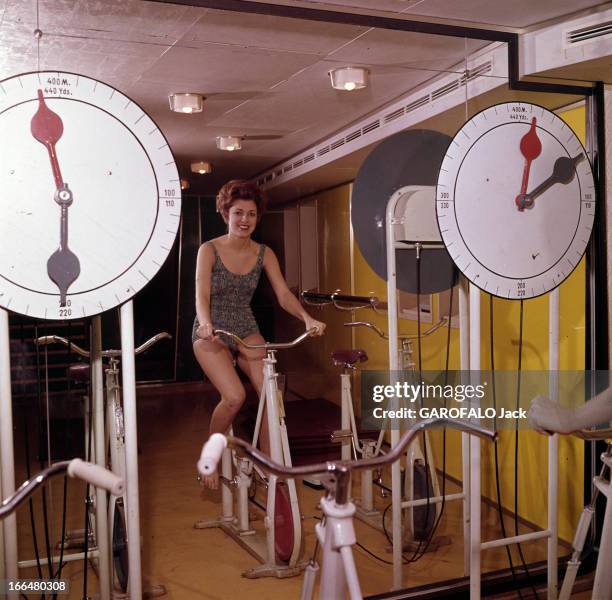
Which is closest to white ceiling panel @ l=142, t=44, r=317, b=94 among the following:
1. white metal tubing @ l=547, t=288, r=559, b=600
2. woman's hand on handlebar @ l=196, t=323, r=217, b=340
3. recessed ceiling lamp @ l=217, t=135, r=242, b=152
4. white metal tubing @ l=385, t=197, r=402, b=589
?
recessed ceiling lamp @ l=217, t=135, r=242, b=152

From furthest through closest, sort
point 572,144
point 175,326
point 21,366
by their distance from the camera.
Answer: point 572,144 < point 175,326 < point 21,366

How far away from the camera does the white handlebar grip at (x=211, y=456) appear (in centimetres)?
122

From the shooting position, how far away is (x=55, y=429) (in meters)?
2.24

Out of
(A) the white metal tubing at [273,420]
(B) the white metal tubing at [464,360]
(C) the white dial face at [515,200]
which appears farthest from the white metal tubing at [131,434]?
(B) the white metal tubing at [464,360]

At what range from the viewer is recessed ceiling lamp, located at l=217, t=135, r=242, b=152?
7.25 feet

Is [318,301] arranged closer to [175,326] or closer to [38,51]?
[175,326]

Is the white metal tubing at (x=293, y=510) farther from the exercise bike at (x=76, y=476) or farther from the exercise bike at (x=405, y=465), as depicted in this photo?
the exercise bike at (x=76, y=476)

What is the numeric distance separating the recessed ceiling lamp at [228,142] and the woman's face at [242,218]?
0.17m

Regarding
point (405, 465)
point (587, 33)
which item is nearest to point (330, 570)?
point (405, 465)

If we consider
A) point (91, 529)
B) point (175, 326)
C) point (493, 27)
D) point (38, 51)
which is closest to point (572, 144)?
point (493, 27)

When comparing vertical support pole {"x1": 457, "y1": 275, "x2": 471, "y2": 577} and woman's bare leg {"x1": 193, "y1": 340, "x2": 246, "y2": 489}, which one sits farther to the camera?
vertical support pole {"x1": 457, "y1": 275, "x2": 471, "y2": 577}

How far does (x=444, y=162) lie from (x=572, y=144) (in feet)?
1.78

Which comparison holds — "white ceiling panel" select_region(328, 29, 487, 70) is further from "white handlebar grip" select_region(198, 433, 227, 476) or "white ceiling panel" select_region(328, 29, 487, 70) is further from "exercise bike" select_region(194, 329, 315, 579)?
"white handlebar grip" select_region(198, 433, 227, 476)

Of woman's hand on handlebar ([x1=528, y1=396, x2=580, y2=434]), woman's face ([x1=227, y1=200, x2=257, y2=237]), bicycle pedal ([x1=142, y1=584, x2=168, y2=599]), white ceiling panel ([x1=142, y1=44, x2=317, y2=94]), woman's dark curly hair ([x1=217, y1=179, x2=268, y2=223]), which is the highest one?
white ceiling panel ([x1=142, y1=44, x2=317, y2=94])
